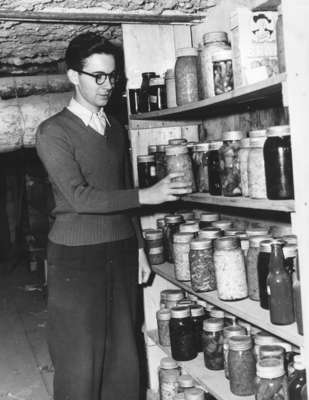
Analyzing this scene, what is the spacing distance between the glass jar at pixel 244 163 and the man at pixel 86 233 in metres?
0.32

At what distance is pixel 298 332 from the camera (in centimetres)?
150

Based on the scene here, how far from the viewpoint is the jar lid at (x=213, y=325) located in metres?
2.13

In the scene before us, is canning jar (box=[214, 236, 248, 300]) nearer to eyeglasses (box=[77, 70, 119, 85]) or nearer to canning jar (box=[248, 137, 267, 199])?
canning jar (box=[248, 137, 267, 199])

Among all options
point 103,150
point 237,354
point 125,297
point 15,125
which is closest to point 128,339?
point 125,297

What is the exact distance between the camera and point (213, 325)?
7.01ft

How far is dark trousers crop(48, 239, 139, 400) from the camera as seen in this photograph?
2154 millimetres

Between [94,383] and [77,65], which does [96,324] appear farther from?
[77,65]

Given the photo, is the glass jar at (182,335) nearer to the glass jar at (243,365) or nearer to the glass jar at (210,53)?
the glass jar at (243,365)

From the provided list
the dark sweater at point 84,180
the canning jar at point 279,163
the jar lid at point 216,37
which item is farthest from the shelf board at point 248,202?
the jar lid at point 216,37

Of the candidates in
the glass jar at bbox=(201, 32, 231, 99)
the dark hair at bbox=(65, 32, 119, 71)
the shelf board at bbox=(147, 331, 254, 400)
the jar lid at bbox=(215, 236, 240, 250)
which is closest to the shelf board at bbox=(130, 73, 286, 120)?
the glass jar at bbox=(201, 32, 231, 99)

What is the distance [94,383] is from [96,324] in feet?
0.89

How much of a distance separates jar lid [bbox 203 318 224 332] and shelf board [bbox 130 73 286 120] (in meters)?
0.91

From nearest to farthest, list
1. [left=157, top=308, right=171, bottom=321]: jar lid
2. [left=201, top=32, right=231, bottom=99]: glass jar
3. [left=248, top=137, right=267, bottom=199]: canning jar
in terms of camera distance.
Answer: [left=248, top=137, right=267, bottom=199]: canning jar
[left=201, top=32, right=231, bottom=99]: glass jar
[left=157, top=308, right=171, bottom=321]: jar lid

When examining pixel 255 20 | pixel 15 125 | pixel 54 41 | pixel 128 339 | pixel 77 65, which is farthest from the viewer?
pixel 15 125
